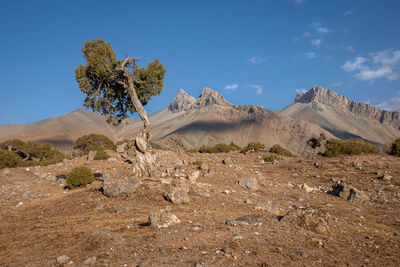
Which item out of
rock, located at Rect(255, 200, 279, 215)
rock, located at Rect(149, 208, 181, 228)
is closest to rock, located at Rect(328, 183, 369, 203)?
rock, located at Rect(255, 200, 279, 215)

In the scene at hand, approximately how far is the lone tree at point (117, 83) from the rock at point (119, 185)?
133 cm

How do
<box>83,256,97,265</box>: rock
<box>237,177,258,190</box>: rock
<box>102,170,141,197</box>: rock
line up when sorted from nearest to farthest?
<box>83,256,97,265</box>: rock → <box>102,170,141,197</box>: rock → <box>237,177,258,190</box>: rock

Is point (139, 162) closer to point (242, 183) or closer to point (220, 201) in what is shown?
point (220, 201)

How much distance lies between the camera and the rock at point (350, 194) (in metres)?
12.1

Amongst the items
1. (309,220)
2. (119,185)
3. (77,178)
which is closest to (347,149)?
(309,220)

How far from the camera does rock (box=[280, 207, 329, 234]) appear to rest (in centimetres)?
651

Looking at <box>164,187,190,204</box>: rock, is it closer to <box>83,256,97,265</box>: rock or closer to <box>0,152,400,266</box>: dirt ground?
<box>0,152,400,266</box>: dirt ground

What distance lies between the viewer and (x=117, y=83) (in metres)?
13.9

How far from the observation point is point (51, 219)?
8664 mm

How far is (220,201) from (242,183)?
3.85 metres

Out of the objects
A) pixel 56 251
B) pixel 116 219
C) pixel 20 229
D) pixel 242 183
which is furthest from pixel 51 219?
pixel 242 183

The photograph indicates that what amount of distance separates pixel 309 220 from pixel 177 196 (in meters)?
4.78

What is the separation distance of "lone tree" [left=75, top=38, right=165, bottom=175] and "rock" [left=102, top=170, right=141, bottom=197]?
1333mm

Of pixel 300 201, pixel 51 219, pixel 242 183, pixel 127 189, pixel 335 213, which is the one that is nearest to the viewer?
pixel 51 219
